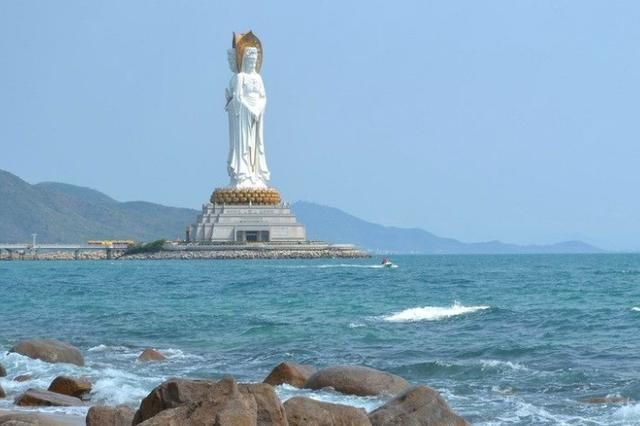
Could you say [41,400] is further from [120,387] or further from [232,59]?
[232,59]

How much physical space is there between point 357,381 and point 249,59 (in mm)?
83994

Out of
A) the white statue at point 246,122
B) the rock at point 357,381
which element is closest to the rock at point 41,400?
the rock at point 357,381

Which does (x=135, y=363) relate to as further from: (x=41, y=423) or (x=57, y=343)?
(x=41, y=423)

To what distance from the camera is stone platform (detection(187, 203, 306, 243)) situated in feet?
313

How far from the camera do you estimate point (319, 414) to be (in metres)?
11.0

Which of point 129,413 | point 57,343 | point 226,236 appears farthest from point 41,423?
point 226,236

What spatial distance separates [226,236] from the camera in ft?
312

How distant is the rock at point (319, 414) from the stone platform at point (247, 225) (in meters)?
83.4

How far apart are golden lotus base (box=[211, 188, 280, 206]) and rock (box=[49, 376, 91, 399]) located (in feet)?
265

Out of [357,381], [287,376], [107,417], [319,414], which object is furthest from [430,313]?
[107,417]

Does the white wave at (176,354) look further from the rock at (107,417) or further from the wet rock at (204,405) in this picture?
the wet rock at (204,405)

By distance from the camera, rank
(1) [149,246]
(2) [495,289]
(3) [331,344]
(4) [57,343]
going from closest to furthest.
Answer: (4) [57,343], (3) [331,344], (2) [495,289], (1) [149,246]

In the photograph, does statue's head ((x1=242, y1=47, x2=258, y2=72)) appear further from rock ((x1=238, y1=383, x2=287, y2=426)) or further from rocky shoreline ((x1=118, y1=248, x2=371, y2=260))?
rock ((x1=238, y1=383, x2=287, y2=426))

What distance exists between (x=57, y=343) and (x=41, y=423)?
9.31 m
